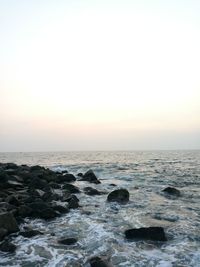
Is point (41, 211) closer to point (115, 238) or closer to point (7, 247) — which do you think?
point (115, 238)

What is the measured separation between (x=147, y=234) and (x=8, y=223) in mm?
4117

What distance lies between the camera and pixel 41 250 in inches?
348

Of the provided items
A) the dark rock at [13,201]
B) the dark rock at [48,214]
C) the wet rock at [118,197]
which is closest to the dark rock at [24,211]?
the dark rock at [48,214]

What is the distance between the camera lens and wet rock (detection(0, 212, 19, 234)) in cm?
987

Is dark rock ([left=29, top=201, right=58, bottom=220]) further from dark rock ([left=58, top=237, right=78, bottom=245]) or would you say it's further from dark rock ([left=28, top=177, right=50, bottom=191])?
dark rock ([left=28, top=177, right=50, bottom=191])

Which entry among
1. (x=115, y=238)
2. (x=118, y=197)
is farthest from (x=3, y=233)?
(x=118, y=197)

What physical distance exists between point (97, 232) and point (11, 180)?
→ 32.1 ft

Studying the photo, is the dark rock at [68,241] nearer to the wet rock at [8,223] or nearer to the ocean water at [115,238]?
the ocean water at [115,238]

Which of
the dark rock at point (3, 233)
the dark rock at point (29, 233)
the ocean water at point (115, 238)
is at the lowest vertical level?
the ocean water at point (115, 238)

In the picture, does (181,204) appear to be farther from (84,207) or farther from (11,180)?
(11,180)

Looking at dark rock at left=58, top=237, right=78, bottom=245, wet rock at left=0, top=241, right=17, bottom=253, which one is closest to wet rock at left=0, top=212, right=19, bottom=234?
wet rock at left=0, top=241, right=17, bottom=253

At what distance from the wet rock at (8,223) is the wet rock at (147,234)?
341 cm

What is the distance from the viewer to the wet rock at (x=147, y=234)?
382 inches

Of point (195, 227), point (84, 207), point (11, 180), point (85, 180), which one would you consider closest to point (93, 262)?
point (195, 227)
